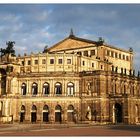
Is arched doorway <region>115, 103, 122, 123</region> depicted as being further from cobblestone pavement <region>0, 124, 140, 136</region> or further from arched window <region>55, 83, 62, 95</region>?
cobblestone pavement <region>0, 124, 140, 136</region>

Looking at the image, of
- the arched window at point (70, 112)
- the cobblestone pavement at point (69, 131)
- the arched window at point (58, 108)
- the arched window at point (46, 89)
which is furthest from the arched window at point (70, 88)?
the cobblestone pavement at point (69, 131)

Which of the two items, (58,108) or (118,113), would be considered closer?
(118,113)

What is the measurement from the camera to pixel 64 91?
8869 cm

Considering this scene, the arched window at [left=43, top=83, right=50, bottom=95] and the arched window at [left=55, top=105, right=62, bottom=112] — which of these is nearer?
the arched window at [left=55, top=105, right=62, bottom=112]

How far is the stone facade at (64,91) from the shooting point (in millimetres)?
85688

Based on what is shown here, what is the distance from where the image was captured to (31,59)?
94.7 metres

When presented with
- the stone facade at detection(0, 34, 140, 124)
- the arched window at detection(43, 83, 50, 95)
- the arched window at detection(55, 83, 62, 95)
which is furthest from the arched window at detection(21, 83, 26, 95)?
the arched window at detection(55, 83, 62, 95)

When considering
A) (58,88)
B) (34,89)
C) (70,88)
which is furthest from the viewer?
(34,89)

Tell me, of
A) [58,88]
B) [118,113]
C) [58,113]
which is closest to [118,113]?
[118,113]

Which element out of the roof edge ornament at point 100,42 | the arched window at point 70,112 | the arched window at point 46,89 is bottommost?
the arched window at point 70,112

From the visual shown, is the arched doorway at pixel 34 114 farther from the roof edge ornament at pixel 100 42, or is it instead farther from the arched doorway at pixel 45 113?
the roof edge ornament at pixel 100 42

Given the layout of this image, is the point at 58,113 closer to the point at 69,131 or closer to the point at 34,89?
the point at 34,89

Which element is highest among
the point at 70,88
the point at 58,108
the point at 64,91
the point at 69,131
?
the point at 70,88

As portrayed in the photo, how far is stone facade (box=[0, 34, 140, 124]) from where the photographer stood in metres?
85.7
